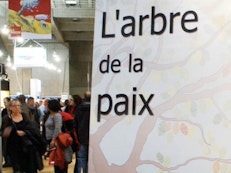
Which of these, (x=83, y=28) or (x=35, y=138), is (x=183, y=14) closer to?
(x=35, y=138)

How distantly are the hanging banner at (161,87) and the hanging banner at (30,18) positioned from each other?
6.74 meters

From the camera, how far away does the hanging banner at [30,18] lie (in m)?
8.30

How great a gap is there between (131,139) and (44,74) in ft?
71.8

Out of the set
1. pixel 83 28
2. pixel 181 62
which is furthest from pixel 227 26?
pixel 83 28

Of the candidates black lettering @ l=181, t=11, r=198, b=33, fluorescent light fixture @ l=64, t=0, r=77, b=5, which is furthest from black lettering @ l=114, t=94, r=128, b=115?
fluorescent light fixture @ l=64, t=0, r=77, b=5

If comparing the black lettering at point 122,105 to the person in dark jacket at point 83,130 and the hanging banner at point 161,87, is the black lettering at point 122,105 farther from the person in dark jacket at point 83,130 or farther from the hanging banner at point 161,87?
the person in dark jacket at point 83,130

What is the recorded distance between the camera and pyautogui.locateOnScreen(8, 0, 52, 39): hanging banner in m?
8.30

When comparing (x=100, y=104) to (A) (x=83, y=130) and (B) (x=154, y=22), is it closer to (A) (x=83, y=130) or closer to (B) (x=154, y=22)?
(B) (x=154, y=22)

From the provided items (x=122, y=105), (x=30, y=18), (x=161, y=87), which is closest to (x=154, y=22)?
(x=161, y=87)

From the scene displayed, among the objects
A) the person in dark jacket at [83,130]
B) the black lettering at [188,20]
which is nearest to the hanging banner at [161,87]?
the black lettering at [188,20]

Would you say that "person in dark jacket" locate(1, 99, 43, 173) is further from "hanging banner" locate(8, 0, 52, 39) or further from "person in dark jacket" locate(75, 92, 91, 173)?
"hanging banner" locate(8, 0, 52, 39)

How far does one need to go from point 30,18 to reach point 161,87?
716 centimetres

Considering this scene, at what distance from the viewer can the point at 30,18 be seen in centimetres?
840

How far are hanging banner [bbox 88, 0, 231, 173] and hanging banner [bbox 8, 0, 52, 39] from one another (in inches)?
265
